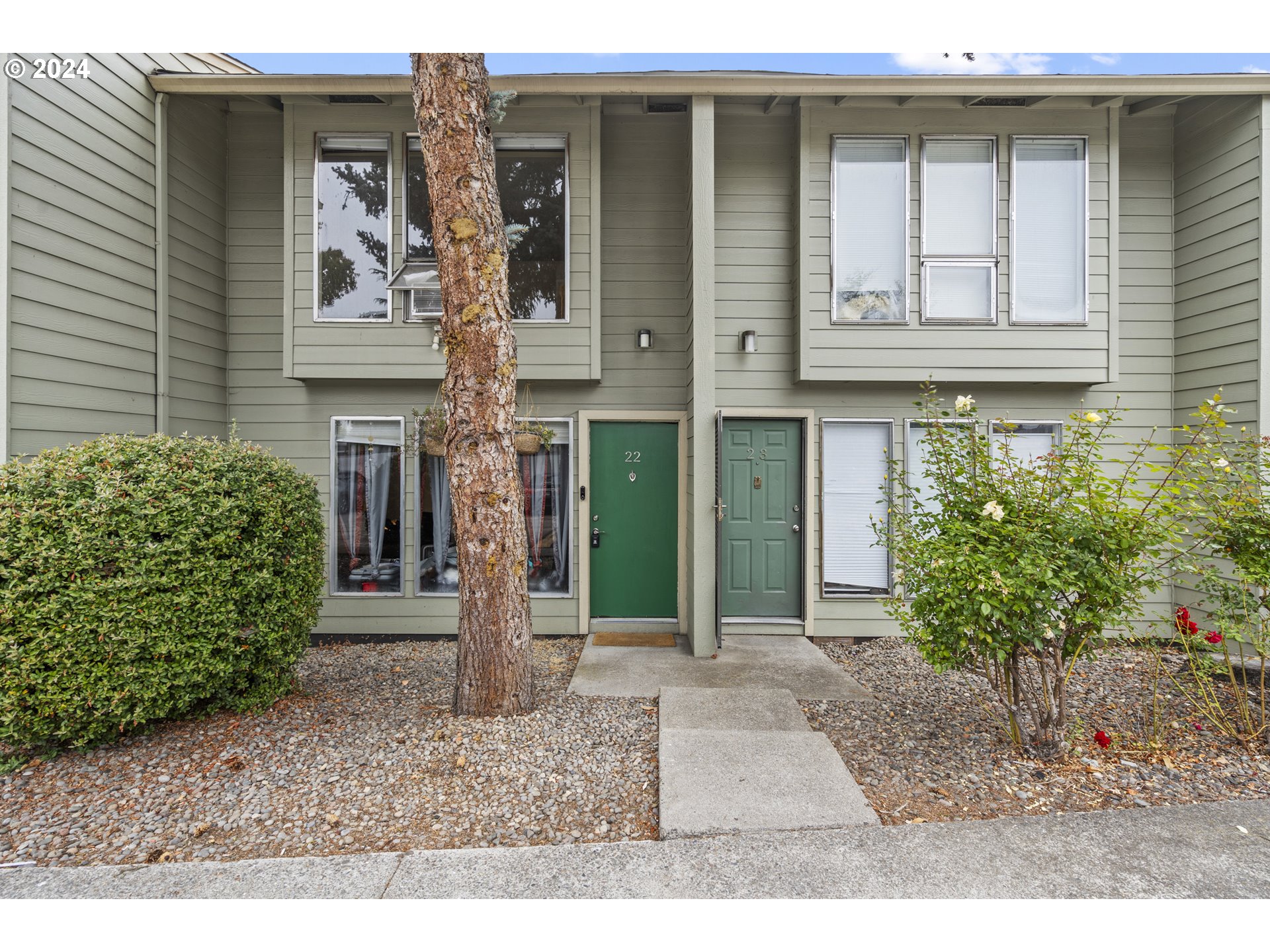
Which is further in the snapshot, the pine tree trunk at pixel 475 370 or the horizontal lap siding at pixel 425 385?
the horizontal lap siding at pixel 425 385

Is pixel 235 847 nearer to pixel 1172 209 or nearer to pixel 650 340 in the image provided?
pixel 650 340

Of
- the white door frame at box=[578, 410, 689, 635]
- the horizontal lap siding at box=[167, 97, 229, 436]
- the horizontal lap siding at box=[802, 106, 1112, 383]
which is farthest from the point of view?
Result: the white door frame at box=[578, 410, 689, 635]

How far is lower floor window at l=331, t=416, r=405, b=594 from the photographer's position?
520 centimetres

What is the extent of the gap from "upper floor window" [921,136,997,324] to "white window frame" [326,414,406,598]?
4682 mm

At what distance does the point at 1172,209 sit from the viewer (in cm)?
521

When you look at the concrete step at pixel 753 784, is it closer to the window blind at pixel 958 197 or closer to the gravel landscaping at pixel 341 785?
the gravel landscaping at pixel 341 785

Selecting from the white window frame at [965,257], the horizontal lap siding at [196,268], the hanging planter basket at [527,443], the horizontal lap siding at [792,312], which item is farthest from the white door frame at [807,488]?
the horizontal lap siding at [196,268]

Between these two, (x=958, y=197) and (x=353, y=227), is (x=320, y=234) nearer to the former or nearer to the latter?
(x=353, y=227)

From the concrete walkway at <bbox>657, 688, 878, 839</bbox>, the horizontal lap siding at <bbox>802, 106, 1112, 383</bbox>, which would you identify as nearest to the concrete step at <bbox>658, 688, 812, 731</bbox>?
the concrete walkway at <bbox>657, 688, 878, 839</bbox>

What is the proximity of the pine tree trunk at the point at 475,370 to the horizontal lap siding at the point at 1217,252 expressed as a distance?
222 inches

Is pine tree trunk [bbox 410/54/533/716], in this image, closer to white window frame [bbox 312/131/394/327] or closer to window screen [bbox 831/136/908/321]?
white window frame [bbox 312/131/394/327]

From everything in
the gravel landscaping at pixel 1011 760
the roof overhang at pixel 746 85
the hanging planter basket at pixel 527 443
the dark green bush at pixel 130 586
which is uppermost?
the roof overhang at pixel 746 85

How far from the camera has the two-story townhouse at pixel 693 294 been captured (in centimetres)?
466

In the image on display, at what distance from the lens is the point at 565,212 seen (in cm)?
504
